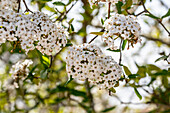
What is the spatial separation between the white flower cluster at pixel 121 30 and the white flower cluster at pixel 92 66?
0.19 meters

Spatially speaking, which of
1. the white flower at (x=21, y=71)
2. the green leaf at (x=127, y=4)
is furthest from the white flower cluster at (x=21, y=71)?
the green leaf at (x=127, y=4)

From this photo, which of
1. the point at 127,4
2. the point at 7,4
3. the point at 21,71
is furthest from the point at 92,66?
the point at 7,4

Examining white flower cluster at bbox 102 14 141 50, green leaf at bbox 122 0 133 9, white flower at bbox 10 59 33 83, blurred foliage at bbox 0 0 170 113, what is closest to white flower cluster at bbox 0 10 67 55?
blurred foliage at bbox 0 0 170 113

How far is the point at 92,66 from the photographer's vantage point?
2.68 metres

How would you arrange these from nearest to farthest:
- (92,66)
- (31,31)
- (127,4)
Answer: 1. (31,31)
2. (92,66)
3. (127,4)

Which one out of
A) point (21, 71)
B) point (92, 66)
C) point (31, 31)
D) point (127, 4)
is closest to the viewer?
point (31, 31)

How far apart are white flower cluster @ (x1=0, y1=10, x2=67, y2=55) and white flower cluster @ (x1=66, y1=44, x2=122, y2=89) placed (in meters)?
0.23

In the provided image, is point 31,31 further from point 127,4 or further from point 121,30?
point 127,4

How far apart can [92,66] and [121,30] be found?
0.50 metres

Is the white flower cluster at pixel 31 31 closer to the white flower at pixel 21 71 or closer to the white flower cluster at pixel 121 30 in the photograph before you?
the white flower cluster at pixel 121 30

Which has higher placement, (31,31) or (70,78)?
(31,31)

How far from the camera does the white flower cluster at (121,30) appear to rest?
2631 mm

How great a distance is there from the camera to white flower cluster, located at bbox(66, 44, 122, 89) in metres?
2.70

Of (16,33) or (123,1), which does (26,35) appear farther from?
(123,1)
